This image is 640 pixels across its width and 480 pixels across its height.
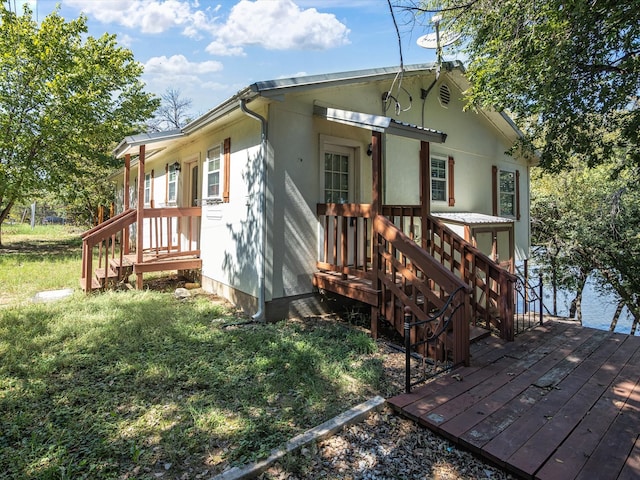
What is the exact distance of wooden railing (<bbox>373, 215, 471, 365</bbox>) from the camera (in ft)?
12.8

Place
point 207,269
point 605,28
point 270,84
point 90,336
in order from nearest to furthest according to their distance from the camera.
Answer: point 90,336, point 270,84, point 605,28, point 207,269

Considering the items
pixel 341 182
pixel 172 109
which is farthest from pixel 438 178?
pixel 172 109

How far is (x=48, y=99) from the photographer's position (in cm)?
1282

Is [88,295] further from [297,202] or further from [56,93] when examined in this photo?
[56,93]

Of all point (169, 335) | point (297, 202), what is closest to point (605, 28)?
point (297, 202)

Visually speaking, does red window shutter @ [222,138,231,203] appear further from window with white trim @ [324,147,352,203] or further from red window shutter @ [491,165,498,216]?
red window shutter @ [491,165,498,216]

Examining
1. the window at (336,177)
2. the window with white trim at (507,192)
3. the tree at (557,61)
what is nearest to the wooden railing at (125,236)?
the window at (336,177)

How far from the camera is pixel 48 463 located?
2.36 meters

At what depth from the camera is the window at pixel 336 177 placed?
20.4 feet

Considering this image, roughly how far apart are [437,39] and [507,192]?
6747mm

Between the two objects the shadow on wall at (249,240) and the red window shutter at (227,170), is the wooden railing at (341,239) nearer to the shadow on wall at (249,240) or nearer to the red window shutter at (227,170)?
the shadow on wall at (249,240)

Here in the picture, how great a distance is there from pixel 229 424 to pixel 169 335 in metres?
2.26

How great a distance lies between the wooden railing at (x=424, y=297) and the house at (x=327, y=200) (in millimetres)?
22

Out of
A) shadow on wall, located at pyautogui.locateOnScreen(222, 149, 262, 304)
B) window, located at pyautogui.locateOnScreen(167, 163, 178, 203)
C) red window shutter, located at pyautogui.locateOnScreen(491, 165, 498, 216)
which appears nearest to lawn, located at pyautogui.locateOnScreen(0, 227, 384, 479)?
shadow on wall, located at pyautogui.locateOnScreen(222, 149, 262, 304)
